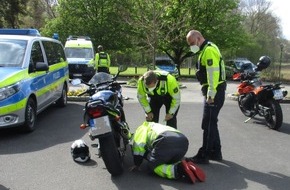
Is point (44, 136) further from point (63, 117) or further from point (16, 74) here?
point (63, 117)

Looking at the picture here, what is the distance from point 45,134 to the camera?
24.5 ft

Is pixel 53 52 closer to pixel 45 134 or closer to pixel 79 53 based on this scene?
pixel 45 134

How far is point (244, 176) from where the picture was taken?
17.3 ft

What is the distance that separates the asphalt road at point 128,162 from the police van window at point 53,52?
58.1 inches

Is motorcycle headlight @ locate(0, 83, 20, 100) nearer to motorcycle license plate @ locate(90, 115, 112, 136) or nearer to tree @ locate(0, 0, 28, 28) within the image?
motorcycle license plate @ locate(90, 115, 112, 136)

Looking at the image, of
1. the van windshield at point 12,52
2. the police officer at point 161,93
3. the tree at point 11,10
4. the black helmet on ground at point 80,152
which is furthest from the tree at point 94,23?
the black helmet on ground at point 80,152

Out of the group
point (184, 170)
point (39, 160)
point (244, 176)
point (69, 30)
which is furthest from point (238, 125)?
point (69, 30)

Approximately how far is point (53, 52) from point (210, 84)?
17.9 feet

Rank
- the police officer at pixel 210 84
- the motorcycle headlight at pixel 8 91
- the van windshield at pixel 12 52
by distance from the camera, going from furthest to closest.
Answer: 1. the van windshield at pixel 12 52
2. the motorcycle headlight at pixel 8 91
3. the police officer at pixel 210 84

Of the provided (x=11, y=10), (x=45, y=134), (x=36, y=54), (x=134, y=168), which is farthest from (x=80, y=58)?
(x=11, y=10)

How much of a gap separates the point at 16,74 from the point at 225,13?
82.7 ft

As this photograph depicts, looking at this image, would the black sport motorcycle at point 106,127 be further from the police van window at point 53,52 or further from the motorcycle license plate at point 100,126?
the police van window at point 53,52

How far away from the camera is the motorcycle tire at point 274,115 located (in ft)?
26.9

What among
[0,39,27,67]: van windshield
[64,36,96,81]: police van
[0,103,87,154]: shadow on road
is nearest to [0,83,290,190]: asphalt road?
[0,103,87,154]: shadow on road
